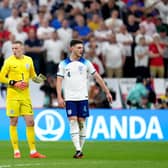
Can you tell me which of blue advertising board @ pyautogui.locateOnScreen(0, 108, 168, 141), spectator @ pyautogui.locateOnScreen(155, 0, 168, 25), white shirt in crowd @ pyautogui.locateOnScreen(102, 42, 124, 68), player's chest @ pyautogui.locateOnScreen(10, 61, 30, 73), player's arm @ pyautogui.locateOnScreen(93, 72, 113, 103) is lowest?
blue advertising board @ pyautogui.locateOnScreen(0, 108, 168, 141)

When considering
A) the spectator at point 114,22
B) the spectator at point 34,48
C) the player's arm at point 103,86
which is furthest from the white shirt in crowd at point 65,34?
the player's arm at point 103,86

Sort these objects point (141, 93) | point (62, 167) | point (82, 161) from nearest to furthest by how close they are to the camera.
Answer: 1. point (62, 167)
2. point (82, 161)
3. point (141, 93)

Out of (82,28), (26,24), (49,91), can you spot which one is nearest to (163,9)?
(82,28)

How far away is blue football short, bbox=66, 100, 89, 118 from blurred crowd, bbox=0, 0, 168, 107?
9.53 meters

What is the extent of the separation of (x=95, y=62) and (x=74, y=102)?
10.4m

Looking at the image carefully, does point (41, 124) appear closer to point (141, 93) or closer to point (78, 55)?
point (141, 93)

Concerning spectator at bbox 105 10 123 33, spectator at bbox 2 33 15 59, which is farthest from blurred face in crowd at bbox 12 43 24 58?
spectator at bbox 105 10 123 33

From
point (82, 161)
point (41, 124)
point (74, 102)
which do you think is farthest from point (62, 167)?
point (41, 124)

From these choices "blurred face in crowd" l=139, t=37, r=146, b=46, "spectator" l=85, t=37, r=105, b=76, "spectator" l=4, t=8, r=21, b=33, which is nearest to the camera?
"spectator" l=4, t=8, r=21, b=33

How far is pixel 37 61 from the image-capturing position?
26188 mm

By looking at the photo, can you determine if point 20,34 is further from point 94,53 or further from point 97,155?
point 97,155

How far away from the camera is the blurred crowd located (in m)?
26.0

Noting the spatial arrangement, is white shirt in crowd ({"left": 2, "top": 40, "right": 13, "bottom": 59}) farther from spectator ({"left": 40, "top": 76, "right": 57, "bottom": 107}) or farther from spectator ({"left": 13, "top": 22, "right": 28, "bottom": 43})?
spectator ({"left": 40, "top": 76, "right": 57, "bottom": 107})

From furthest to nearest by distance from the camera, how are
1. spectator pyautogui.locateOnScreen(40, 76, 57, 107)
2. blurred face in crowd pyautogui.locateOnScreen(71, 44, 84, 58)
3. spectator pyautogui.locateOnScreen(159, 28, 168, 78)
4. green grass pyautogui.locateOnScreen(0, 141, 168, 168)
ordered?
spectator pyautogui.locateOnScreen(159, 28, 168, 78) < spectator pyautogui.locateOnScreen(40, 76, 57, 107) < blurred face in crowd pyautogui.locateOnScreen(71, 44, 84, 58) < green grass pyautogui.locateOnScreen(0, 141, 168, 168)
